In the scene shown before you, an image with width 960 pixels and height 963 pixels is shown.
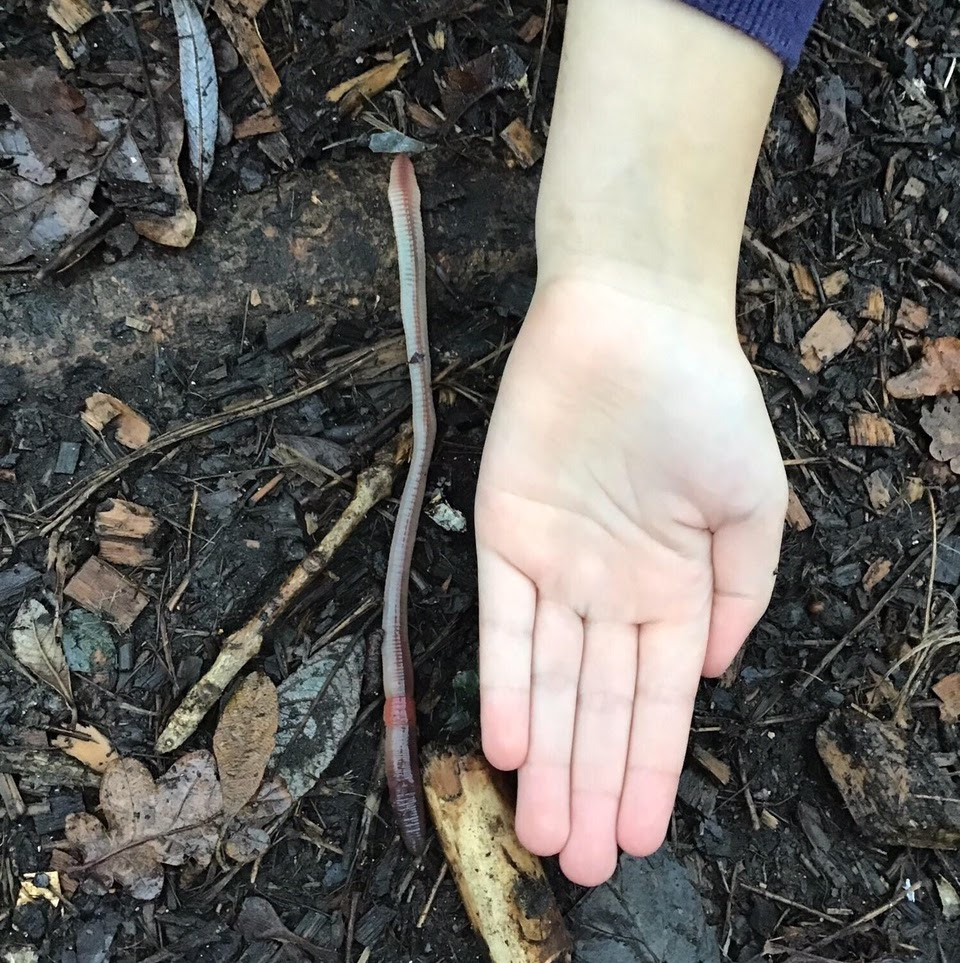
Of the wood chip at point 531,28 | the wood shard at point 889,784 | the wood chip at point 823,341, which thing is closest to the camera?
the wood shard at point 889,784

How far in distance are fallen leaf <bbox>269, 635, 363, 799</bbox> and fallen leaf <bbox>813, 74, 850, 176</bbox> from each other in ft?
9.26

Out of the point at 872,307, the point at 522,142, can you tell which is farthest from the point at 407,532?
the point at 872,307

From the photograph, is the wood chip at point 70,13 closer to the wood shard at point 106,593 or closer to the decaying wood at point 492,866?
the wood shard at point 106,593

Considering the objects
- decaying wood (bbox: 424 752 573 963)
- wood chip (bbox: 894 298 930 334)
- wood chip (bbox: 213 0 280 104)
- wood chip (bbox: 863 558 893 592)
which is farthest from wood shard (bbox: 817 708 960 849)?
wood chip (bbox: 213 0 280 104)

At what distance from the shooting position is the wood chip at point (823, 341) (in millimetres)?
3914

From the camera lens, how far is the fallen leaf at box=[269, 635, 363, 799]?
353cm

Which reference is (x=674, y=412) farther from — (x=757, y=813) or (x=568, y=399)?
(x=757, y=813)

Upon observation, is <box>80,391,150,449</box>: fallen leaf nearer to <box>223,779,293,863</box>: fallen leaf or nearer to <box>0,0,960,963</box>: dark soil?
<box>0,0,960,963</box>: dark soil

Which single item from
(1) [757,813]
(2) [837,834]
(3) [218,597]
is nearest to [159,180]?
(3) [218,597]

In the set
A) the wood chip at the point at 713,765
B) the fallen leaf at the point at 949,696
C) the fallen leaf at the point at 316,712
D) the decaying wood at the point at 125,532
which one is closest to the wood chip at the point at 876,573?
the fallen leaf at the point at 949,696

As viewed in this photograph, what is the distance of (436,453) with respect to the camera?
12.4 feet

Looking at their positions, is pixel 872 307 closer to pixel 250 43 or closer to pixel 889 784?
pixel 889 784

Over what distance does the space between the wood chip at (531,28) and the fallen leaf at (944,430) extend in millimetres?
2276

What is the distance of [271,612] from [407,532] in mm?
601
